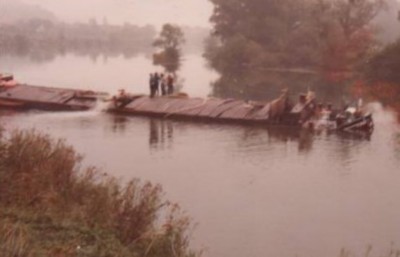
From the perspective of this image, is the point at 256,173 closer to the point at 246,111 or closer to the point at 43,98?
the point at 246,111

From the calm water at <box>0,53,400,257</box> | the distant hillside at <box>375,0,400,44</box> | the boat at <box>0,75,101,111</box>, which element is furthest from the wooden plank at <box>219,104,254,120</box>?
the distant hillside at <box>375,0,400,44</box>

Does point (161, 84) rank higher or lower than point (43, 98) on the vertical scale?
higher

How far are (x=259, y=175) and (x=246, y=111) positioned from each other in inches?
626

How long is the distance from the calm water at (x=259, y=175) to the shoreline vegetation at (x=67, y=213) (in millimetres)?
3548

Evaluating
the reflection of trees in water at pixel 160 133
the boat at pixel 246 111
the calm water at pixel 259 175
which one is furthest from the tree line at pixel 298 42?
the calm water at pixel 259 175

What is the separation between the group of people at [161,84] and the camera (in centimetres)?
4997

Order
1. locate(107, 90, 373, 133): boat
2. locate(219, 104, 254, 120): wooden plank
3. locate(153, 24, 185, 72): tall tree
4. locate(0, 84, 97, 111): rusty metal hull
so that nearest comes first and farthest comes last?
locate(107, 90, 373, 133): boat
locate(219, 104, 254, 120): wooden plank
locate(0, 84, 97, 111): rusty metal hull
locate(153, 24, 185, 72): tall tree

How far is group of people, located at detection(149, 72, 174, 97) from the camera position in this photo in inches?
1967

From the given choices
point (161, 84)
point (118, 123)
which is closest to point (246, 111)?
point (118, 123)

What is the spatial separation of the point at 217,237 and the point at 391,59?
6604cm

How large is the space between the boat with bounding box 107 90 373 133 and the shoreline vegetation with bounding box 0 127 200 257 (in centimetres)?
Answer: 2281

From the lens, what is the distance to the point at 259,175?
29297mm

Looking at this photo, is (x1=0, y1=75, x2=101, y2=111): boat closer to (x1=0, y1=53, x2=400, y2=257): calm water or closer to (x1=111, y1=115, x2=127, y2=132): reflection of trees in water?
(x1=0, y1=53, x2=400, y2=257): calm water

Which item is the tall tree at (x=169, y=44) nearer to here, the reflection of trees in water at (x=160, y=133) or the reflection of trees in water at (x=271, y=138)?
the reflection of trees in water at (x=160, y=133)
